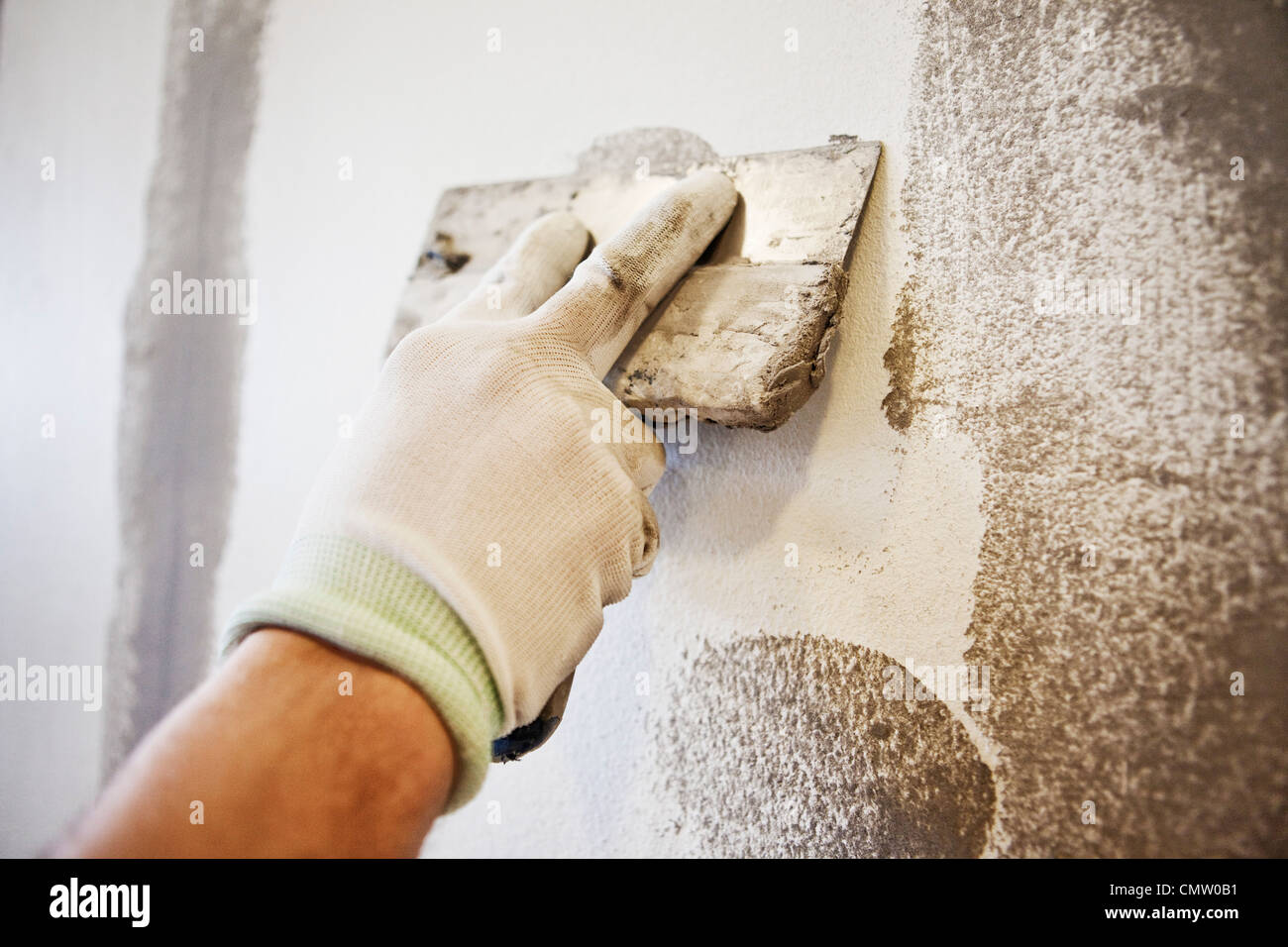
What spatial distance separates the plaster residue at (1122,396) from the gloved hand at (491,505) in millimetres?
292

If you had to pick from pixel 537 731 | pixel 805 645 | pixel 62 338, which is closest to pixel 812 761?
pixel 805 645

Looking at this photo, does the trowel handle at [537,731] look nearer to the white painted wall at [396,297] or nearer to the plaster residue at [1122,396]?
the white painted wall at [396,297]

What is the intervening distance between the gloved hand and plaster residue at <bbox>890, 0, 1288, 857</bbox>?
292 millimetres

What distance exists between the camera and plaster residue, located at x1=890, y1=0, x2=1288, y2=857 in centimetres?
58

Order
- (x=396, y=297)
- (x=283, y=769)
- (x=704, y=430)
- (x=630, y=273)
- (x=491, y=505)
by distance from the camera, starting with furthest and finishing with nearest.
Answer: (x=396, y=297) → (x=704, y=430) → (x=630, y=273) → (x=491, y=505) → (x=283, y=769)

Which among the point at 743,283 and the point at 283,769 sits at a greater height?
the point at 743,283

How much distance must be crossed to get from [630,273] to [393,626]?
1.39 ft

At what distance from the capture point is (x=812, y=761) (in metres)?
0.77

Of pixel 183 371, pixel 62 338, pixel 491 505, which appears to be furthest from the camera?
pixel 62 338

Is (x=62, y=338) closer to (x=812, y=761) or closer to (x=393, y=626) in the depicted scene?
(x=393, y=626)

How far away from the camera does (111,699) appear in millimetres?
1521

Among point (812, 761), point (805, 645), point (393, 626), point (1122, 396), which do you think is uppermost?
point (1122, 396)

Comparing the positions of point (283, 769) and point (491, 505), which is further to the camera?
point (491, 505)
